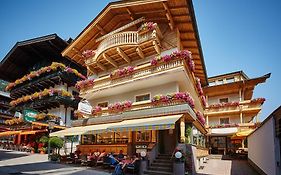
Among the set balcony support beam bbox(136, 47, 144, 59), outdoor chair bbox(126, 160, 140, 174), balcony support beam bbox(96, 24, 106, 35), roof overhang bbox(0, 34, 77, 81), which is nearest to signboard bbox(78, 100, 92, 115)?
balcony support beam bbox(136, 47, 144, 59)

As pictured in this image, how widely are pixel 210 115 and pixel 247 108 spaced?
4893 mm

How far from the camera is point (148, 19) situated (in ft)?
59.1

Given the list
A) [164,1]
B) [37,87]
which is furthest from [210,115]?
[37,87]

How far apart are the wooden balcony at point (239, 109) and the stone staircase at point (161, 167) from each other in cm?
1784

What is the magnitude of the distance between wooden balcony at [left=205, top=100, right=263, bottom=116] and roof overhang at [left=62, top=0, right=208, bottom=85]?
8.26 m

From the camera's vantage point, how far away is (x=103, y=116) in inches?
695

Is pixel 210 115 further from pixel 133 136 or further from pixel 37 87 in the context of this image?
pixel 37 87

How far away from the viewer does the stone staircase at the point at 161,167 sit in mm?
12195

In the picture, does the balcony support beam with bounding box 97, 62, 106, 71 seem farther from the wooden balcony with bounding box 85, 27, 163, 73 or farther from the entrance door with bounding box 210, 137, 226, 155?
the entrance door with bounding box 210, 137, 226, 155

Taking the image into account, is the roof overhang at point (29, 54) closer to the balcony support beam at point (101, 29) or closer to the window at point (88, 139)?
the balcony support beam at point (101, 29)

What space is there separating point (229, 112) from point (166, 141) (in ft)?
53.4

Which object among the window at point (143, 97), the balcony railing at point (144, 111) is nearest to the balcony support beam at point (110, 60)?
the window at point (143, 97)

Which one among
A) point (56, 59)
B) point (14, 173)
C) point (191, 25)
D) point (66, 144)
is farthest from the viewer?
point (56, 59)

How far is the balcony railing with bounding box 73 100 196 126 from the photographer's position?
13.2 meters
